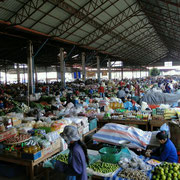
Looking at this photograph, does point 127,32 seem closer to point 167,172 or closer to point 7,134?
point 7,134

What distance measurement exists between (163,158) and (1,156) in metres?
2.77

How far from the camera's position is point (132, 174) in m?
2.53

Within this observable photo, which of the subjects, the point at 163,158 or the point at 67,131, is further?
the point at 163,158

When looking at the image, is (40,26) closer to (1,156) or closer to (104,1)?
(104,1)

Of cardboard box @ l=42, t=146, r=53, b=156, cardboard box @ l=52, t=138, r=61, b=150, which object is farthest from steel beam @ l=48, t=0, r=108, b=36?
cardboard box @ l=42, t=146, r=53, b=156

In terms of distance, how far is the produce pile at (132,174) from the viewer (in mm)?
2457

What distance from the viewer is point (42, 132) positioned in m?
3.90

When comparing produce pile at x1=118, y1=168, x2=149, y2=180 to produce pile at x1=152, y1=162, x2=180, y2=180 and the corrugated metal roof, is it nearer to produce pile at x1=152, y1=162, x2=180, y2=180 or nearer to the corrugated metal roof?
produce pile at x1=152, y1=162, x2=180, y2=180

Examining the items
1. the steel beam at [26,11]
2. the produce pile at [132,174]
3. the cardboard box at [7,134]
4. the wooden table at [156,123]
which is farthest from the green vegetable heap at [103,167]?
the steel beam at [26,11]

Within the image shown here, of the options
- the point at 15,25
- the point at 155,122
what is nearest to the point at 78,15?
the point at 15,25

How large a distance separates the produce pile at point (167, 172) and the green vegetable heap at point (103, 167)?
0.56 meters

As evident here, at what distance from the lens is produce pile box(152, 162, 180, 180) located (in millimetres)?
2374

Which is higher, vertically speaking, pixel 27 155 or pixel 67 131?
pixel 67 131

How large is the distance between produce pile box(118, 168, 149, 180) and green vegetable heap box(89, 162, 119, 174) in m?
0.14
